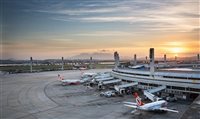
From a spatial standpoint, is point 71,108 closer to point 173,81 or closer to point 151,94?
point 151,94

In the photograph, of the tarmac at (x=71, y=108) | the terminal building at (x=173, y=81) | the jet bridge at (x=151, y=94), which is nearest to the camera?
the tarmac at (x=71, y=108)

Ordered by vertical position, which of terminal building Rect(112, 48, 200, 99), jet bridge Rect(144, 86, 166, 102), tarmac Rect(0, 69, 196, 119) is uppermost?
Result: terminal building Rect(112, 48, 200, 99)

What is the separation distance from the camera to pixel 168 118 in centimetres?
4294

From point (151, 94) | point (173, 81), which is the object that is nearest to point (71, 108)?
point (151, 94)

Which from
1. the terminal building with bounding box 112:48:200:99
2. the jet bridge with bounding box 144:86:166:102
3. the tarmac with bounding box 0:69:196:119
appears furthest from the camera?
the terminal building with bounding box 112:48:200:99

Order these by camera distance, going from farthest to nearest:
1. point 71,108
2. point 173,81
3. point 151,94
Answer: point 173,81 < point 151,94 < point 71,108

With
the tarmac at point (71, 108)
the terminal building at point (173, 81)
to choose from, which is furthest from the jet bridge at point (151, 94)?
the tarmac at point (71, 108)

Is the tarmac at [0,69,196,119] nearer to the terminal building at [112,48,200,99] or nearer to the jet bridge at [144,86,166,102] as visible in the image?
the jet bridge at [144,86,166,102]

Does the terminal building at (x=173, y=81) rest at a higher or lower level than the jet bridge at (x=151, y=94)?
higher

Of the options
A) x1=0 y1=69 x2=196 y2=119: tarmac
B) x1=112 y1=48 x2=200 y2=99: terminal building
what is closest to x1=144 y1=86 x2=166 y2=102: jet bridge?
x1=112 y1=48 x2=200 y2=99: terminal building

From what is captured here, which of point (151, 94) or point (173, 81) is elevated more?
point (173, 81)

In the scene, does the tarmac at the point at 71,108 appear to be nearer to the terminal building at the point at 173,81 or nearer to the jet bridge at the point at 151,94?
the jet bridge at the point at 151,94

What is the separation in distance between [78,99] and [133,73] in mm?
26064

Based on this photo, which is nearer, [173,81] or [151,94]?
[151,94]
